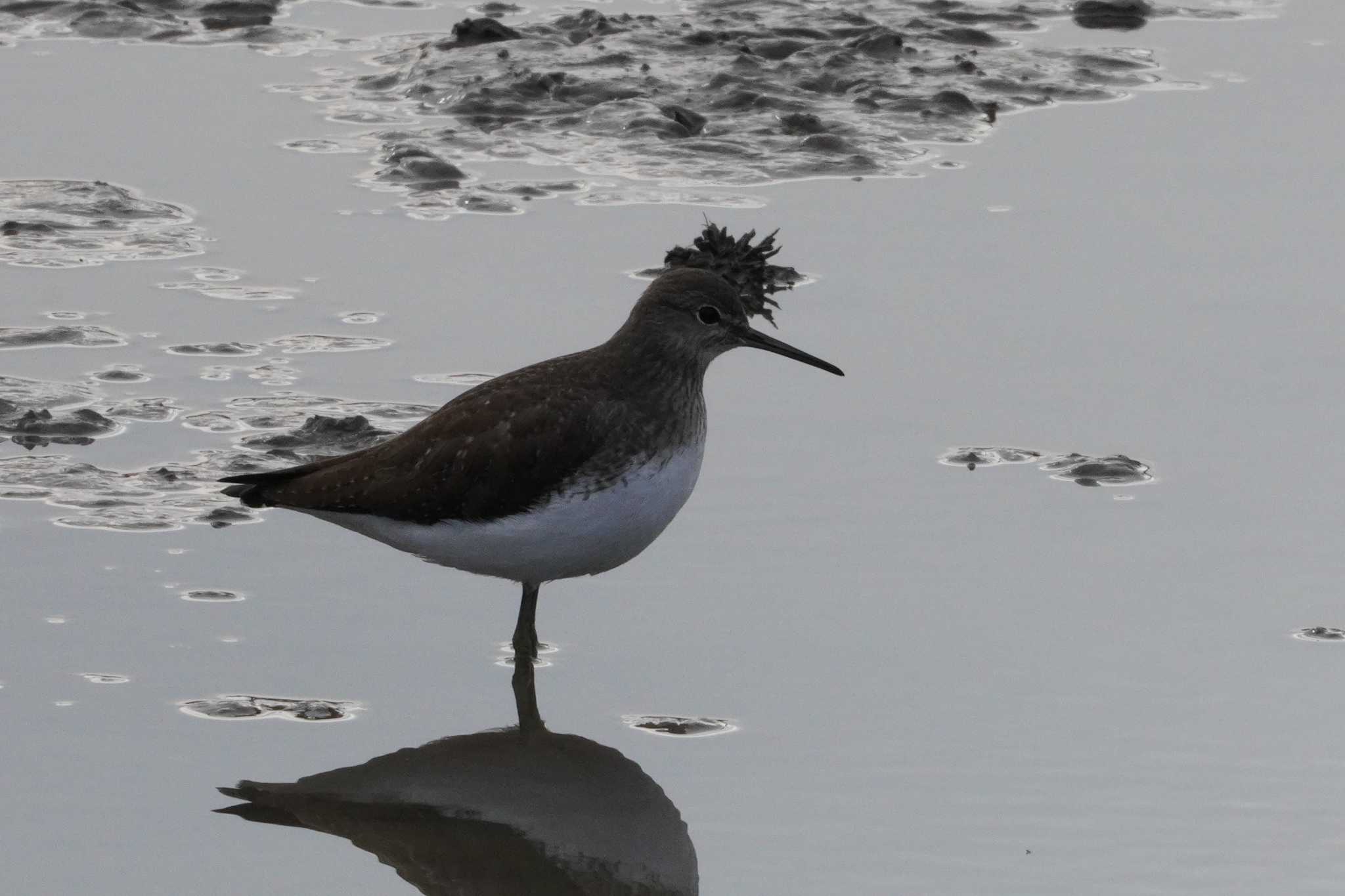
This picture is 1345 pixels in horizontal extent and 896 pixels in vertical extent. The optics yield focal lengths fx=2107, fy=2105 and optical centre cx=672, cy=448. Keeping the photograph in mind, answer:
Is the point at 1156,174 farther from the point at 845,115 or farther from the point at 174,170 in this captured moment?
the point at 174,170

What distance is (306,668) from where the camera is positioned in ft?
19.6

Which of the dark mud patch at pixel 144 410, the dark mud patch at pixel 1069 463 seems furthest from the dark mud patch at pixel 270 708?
the dark mud patch at pixel 1069 463

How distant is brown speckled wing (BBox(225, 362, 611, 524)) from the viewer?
618 cm

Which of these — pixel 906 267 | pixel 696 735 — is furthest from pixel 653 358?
pixel 906 267

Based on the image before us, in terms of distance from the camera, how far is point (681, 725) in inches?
227

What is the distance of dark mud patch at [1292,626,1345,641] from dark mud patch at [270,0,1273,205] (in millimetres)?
4691

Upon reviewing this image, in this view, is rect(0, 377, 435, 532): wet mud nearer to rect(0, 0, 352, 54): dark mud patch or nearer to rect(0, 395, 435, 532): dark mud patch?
rect(0, 395, 435, 532): dark mud patch

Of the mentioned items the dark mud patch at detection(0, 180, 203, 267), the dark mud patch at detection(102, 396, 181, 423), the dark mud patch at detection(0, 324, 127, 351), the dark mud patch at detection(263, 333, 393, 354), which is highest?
the dark mud patch at detection(0, 180, 203, 267)

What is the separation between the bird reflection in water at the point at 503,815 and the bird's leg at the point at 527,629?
35cm

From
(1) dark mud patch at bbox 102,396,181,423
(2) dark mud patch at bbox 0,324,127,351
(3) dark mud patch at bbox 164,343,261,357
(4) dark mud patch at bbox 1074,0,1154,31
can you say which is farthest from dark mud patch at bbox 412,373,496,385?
(4) dark mud patch at bbox 1074,0,1154,31

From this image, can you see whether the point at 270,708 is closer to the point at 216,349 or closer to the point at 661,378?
the point at 661,378

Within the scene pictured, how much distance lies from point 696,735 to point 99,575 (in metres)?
2.03

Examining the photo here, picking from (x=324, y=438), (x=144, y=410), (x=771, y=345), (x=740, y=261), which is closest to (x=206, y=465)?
(x=324, y=438)

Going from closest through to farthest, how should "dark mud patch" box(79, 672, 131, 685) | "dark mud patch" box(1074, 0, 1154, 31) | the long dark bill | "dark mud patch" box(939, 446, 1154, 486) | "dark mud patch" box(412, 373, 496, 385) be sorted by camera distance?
1. "dark mud patch" box(79, 672, 131, 685)
2. the long dark bill
3. "dark mud patch" box(939, 446, 1154, 486)
4. "dark mud patch" box(412, 373, 496, 385)
5. "dark mud patch" box(1074, 0, 1154, 31)
